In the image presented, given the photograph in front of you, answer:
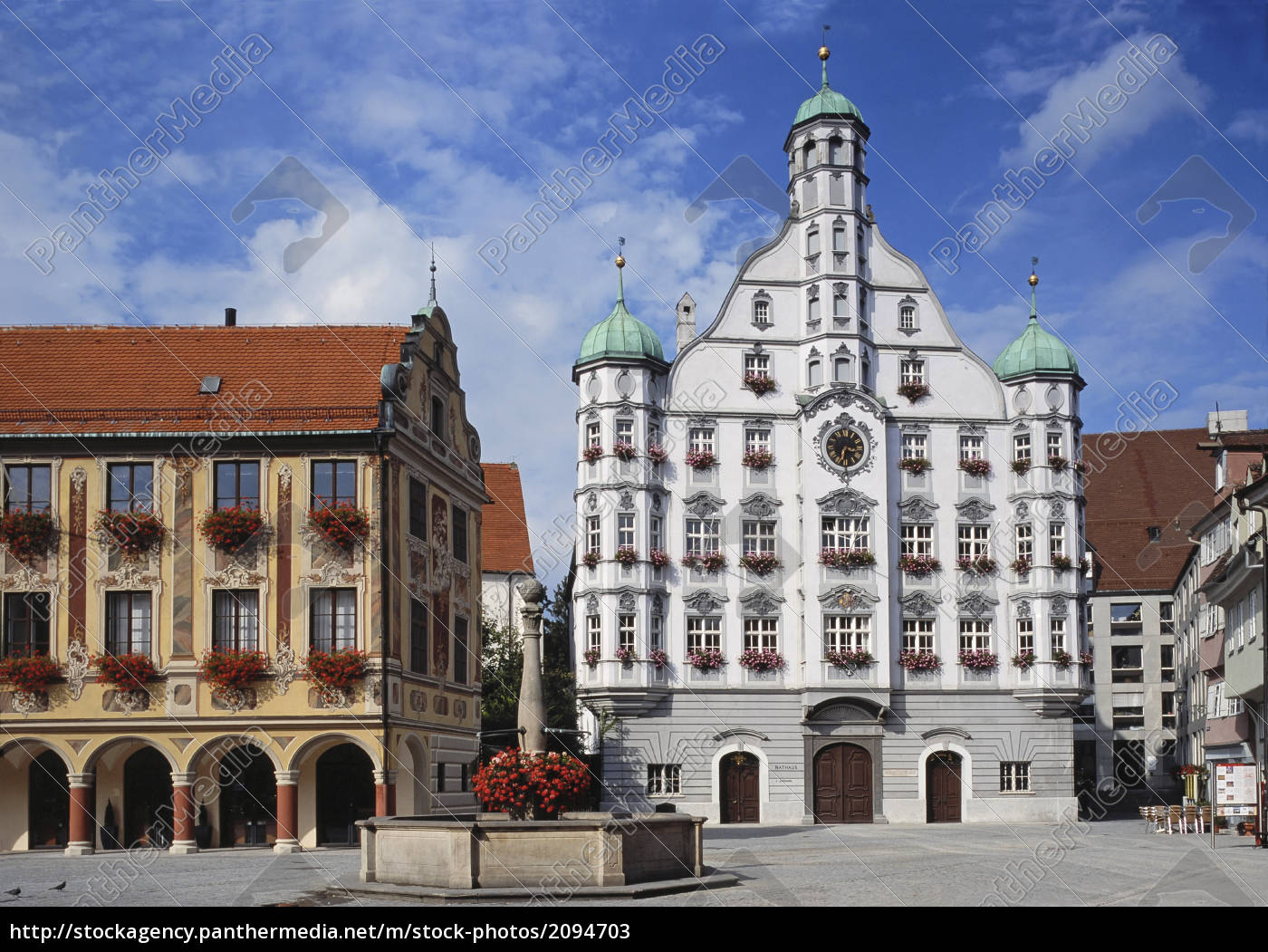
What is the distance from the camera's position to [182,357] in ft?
125

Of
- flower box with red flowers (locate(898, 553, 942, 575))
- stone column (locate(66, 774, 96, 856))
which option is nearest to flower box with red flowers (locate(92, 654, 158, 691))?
stone column (locate(66, 774, 96, 856))

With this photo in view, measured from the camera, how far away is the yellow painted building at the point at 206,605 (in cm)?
3431

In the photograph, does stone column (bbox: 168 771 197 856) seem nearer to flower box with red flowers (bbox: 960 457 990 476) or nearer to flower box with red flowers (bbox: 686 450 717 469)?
flower box with red flowers (bbox: 686 450 717 469)

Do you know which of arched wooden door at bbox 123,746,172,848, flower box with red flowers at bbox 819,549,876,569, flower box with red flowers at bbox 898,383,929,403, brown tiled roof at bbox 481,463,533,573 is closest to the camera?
arched wooden door at bbox 123,746,172,848

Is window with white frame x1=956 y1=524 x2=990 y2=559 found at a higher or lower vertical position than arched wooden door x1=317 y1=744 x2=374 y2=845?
higher

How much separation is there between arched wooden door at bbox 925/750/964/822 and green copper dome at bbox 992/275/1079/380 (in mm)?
13655

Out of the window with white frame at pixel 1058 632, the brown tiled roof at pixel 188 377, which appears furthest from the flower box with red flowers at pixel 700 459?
the brown tiled roof at pixel 188 377

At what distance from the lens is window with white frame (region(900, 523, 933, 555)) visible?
53812mm

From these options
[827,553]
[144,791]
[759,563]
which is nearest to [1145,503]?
[827,553]

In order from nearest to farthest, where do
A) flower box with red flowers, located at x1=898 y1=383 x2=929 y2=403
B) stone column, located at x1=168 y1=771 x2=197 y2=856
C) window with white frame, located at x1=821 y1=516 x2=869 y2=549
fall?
stone column, located at x1=168 y1=771 x2=197 y2=856, window with white frame, located at x1=821 y1=516 x2=869 y2=549, flower box with red flowers, located at x1=898 y1=383 x2=929 y2=403

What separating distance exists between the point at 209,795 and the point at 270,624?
423 cm

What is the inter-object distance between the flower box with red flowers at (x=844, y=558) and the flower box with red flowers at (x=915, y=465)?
11.6 ft

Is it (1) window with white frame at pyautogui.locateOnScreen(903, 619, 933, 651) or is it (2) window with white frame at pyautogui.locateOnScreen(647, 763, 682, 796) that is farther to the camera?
(1) window with white frame at pyautogui.locateOnScreen(903, 619, 933, 651)

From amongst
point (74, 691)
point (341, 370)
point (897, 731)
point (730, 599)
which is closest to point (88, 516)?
point (74, 691)
